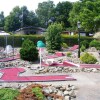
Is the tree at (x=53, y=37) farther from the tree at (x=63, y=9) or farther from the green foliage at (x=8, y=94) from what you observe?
the tree at (x=63, y=9)

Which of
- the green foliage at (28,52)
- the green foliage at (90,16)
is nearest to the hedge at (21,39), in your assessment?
the green foliage at (90,16)

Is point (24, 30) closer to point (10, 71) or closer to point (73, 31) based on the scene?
point (73, 31)

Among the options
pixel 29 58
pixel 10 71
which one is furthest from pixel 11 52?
pixel 10 71

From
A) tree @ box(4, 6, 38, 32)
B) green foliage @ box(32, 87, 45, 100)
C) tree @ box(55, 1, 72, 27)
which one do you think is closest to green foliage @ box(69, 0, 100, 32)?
tree @ box(55, 1, 72, 27)

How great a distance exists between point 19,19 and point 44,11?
12909 millimetres

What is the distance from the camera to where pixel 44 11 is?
97.8m

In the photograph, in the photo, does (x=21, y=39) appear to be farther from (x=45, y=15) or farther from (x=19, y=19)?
(x=45, y=15)

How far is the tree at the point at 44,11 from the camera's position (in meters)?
94.9

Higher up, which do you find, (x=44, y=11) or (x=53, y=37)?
(x=44, y=11)

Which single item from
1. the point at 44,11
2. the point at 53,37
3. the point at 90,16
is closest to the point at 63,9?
the point at 44,11

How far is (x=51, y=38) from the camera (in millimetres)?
36656

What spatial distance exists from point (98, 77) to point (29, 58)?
7877 mm

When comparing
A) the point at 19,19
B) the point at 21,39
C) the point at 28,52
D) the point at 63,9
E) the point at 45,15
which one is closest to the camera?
the point at 28,52

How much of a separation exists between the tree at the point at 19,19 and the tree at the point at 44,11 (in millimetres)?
5530
